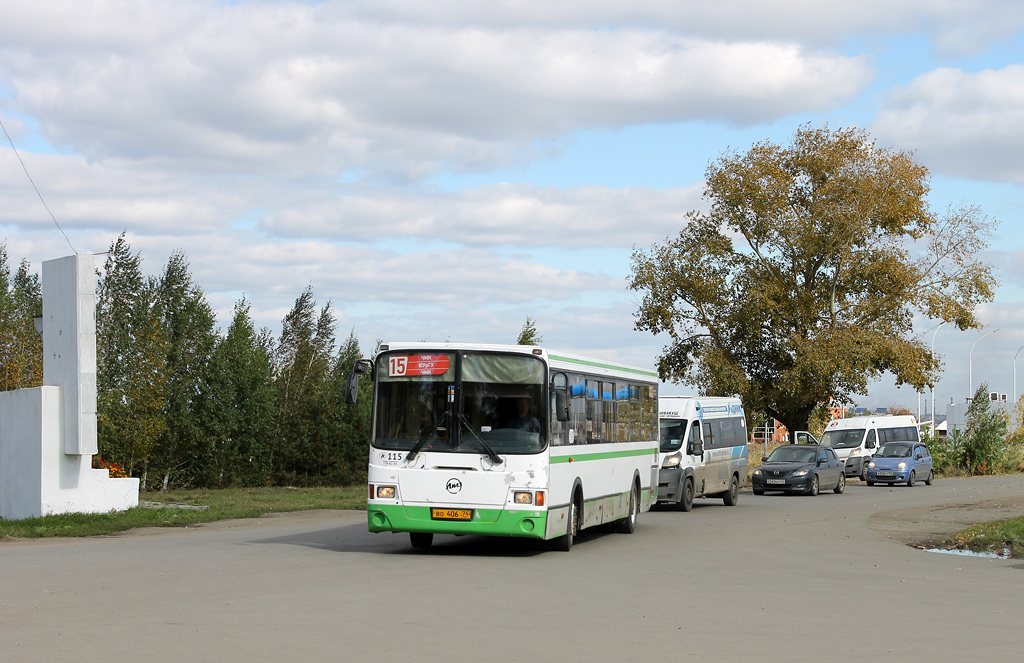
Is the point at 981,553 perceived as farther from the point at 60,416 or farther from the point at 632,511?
the point at 60,416

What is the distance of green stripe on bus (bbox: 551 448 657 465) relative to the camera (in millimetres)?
16297

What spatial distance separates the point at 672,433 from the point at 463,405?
489 inches

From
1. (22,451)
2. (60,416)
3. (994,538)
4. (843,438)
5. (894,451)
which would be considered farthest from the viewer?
(843,438)

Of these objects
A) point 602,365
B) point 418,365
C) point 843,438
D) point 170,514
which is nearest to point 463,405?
point 418,365

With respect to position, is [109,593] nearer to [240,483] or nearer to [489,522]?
[489,522]

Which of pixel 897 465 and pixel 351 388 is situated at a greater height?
pixel 351 388

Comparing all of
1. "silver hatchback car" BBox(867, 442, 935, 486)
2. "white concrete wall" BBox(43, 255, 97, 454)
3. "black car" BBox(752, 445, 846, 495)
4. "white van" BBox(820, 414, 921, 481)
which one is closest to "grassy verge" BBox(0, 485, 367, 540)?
"white concrete wall" BBox(43, 255, 97, 454)

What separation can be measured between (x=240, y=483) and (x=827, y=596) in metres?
40.9

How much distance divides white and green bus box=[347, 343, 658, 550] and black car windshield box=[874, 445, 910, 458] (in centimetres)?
2915

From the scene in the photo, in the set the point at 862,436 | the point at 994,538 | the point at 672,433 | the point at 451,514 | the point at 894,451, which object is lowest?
the point at 994,538

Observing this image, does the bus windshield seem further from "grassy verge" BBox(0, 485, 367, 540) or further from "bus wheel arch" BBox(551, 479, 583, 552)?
"grassy verge" BBox(0, 485, 367, 540)

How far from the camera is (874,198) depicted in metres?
45.6

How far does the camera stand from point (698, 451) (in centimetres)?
2708

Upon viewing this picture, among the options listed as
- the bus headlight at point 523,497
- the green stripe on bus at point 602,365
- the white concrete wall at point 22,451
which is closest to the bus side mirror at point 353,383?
the bus headlight at point 523,497
